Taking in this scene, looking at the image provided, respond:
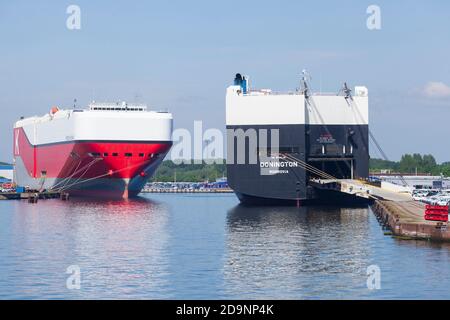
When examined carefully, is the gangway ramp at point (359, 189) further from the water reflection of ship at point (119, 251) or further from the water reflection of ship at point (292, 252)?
the water reflection of ship at point (119, 251)

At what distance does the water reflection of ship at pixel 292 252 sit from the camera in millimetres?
39219

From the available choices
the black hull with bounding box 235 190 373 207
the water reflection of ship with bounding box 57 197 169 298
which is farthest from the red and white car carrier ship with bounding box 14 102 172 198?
the water reflection of ship with bounding box 57 197 169 298

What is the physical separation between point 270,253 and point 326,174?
42032 millimetres

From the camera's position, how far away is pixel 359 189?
86375 millimetres

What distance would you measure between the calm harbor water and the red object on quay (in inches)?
84.6

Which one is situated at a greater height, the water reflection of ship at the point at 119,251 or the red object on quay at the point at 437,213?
the red object on quay at the point at 437,213

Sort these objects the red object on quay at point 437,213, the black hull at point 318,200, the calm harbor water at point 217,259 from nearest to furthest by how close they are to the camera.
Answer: the calm harbor water at point 217,259 → the red object on quay at point 437,213 → the black hull at point 318,200

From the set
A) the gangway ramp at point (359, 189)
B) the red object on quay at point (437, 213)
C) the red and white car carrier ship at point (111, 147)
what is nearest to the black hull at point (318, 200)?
the gangway ramp at point (359, 189)

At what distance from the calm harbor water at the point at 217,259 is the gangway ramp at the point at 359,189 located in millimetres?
11560

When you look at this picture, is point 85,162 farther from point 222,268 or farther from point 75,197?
point 222,268

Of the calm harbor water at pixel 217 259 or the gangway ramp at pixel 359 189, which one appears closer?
the calm harbor water at pixel 217 259

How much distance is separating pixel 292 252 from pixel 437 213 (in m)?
9.06

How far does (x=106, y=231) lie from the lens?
63.8 m

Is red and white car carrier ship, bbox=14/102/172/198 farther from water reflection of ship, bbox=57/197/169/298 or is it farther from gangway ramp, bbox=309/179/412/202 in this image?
gangway ramp, bbox=309/179/412/202
